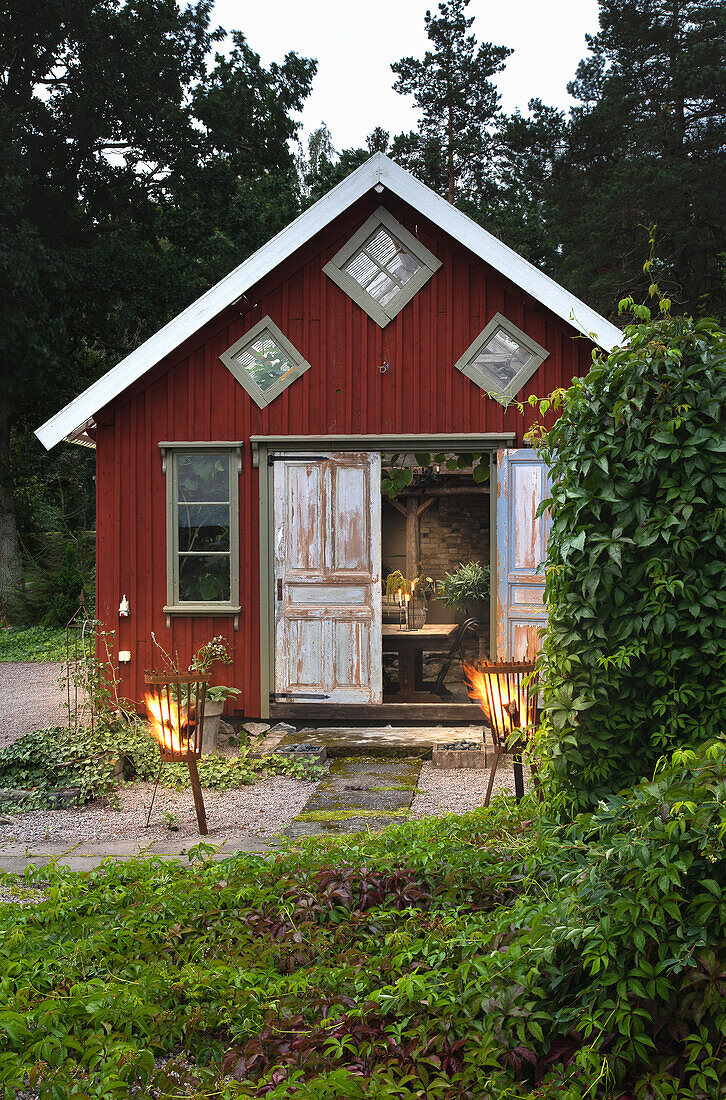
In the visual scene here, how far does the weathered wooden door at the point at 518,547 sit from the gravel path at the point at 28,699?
4.66 meters

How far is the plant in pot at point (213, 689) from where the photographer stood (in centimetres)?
781

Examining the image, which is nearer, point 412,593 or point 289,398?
point 289,398

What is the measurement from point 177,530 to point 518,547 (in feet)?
10.3

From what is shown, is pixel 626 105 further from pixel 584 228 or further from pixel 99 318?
pixel 99 318

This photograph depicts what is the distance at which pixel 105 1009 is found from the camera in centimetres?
309

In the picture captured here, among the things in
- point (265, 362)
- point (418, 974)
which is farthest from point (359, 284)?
point (418, 974)

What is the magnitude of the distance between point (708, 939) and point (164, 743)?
384 cm

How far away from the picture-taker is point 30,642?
16172 mm

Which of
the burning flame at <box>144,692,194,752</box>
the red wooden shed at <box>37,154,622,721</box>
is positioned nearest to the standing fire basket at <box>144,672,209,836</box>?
the burning flame at <box>144,692,194,752</box>

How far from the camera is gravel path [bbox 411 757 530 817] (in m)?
6.15

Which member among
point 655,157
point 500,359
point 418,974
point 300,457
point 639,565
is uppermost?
point 655,157

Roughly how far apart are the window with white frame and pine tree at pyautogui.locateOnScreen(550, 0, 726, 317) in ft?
33.8

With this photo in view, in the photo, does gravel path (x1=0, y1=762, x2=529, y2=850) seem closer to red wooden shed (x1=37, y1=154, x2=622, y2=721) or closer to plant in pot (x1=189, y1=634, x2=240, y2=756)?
plant in pot (x1=189, y1=634, x2=240, y2=756)

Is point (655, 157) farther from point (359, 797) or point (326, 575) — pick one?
point (359, 797)
